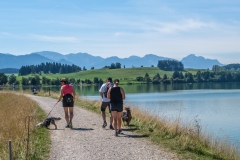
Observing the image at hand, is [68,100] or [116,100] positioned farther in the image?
[68,100]

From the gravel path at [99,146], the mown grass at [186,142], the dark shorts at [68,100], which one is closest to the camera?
the gravel path at [99,146]

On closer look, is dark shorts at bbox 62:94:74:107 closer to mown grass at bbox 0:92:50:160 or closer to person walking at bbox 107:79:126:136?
mown grass at bbox 0:92:50:160

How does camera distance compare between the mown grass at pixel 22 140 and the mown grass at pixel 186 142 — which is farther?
the mown grass at pixel 186 142

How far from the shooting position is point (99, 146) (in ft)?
36.4

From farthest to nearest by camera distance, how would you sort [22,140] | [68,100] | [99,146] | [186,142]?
[68,100]
[186,142]
[99,146]
[22,140]

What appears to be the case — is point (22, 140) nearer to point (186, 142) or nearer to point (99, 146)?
point (99, 146)

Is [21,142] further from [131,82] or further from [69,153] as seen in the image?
[131,82]

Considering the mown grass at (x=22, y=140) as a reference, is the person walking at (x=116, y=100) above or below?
above

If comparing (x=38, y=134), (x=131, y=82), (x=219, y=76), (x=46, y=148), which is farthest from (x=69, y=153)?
(x=219, y=76)

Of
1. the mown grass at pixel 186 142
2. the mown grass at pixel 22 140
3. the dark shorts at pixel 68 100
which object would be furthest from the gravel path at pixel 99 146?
the dark shorts at pixel 68 100

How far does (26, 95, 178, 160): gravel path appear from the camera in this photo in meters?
9.79

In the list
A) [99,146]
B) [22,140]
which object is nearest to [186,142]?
[99,146]

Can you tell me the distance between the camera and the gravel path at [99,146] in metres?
9.79

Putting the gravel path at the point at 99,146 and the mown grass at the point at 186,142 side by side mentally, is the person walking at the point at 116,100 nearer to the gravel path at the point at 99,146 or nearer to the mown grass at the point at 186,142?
the gravel path at the point at 99,146
